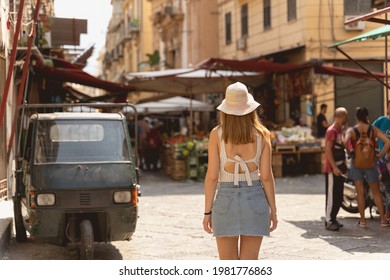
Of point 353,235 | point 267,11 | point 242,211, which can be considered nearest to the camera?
point 242,211

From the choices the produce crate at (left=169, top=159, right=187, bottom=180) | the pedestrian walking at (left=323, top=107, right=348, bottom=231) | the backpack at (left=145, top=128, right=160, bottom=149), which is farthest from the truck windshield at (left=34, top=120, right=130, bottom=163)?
the backpack at (left=145, top=128, right=160, bottom=149)

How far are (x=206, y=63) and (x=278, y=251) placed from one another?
8.45 metres

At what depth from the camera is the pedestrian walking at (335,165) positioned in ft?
29.1

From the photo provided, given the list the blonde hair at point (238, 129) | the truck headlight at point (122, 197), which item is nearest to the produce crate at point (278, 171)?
the truck headlight at point (122, 197)

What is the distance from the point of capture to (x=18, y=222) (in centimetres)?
819

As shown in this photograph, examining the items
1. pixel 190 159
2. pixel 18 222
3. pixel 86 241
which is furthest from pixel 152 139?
pixel 86 241

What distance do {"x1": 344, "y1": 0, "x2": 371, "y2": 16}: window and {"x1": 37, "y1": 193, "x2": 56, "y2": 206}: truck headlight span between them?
4020 mm

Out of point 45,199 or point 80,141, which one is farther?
point 80,141

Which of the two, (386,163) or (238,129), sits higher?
(238,129)

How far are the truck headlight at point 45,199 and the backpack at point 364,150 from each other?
342 centimetres

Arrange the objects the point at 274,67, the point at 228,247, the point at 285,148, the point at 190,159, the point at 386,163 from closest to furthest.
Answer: the point at 228,247 → the point at 386,163 → the point at 190,159 → the point at 285,148 → the point at 274,67

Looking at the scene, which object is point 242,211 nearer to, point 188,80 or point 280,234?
point 280,234

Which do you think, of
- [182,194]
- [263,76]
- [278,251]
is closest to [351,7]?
[278,251]

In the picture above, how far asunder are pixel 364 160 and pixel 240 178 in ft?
14.3
